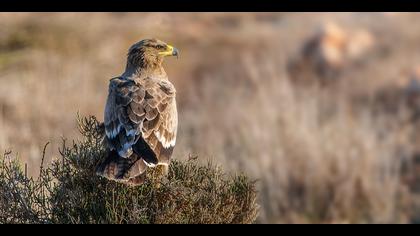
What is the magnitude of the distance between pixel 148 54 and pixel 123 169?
5.79ft

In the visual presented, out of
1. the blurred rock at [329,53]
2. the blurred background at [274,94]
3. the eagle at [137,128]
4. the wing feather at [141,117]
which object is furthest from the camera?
the blurred rock at [329,53]

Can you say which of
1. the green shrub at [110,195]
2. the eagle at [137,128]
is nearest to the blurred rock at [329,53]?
the eagle at [137,128]

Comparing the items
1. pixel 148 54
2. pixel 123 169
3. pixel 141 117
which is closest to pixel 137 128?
pixel 141 117

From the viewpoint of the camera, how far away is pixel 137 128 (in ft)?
22.9

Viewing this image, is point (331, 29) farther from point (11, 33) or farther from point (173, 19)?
point (11, 33)

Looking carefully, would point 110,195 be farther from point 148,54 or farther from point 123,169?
point 148,54

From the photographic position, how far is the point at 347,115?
18219mm

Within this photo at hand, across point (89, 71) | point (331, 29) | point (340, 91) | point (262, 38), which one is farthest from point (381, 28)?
point (89, 71)

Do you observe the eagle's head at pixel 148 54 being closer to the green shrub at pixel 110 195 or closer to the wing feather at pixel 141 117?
the wing feather at pixel 141 117

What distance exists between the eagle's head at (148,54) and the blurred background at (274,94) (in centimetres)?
163

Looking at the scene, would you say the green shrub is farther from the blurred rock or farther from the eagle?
the blurred rock

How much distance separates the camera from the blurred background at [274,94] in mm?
15438

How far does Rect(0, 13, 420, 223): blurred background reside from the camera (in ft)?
50.6
